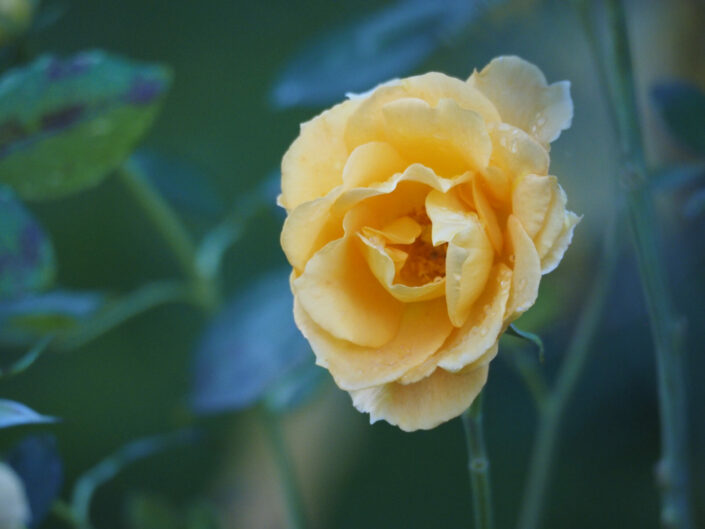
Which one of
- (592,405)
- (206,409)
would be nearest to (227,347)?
(206,409)

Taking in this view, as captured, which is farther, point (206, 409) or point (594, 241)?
point (594, 241)

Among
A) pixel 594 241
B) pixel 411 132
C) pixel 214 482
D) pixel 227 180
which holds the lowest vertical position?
pixel 214 482

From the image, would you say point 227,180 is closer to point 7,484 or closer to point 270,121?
point 270,121

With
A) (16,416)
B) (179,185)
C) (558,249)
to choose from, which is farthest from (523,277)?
(179,185)

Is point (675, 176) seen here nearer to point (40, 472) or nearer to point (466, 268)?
point (466, 268)

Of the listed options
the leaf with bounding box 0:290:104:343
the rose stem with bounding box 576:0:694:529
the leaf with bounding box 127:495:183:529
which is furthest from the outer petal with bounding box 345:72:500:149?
the leaf with bounding box 127:495:183:529

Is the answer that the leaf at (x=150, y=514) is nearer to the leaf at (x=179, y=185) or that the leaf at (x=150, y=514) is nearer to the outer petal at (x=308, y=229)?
the leaf at (x=179, y=185)

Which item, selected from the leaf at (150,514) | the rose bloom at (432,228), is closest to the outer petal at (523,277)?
the rose bloom at (432,228)

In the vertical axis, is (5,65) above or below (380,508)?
above
